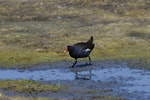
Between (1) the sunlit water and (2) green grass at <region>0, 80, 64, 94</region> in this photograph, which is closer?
(2) green grass at <region>0, 80, 64, 94</region>

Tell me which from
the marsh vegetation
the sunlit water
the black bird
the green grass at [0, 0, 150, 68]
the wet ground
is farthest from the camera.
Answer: the green grass at [0, 0, 150, 68]

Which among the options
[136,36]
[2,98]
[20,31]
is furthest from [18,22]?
[2,98]

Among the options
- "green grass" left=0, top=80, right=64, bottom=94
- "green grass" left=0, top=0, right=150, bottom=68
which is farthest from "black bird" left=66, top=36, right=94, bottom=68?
"green grass" left=0, top=80, right=64, bottom=94

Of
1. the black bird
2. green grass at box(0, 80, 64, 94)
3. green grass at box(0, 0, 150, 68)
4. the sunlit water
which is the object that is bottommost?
green grass at box(0, 0, 150, 68)

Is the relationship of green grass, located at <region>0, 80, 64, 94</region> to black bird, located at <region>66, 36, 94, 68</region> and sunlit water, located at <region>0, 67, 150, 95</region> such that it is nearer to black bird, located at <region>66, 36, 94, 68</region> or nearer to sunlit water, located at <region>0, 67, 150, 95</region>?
sunlit water, located at <region>0, 67, 150, 95</region>

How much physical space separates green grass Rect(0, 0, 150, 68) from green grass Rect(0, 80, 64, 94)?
475 cm

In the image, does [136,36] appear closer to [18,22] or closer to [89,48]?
[89,48]

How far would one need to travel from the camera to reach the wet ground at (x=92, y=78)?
2128cm

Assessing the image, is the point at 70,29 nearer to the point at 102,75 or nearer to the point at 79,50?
the point at 79,50

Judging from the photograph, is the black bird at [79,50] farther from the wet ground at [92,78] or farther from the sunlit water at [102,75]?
the sunlit water at [102,75]

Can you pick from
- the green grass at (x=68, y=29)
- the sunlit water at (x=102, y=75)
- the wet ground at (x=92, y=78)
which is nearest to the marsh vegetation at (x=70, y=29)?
the green grass at (x=68, y=29)

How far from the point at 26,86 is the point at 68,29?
45.9 ft

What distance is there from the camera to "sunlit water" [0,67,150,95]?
2329cm

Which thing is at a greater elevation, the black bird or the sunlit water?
the black bird
